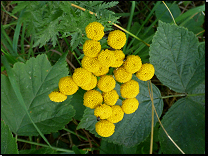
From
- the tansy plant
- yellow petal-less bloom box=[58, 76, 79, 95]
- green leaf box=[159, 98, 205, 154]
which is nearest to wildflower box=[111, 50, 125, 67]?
the tansy plant

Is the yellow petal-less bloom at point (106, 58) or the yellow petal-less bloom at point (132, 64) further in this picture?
the yellow petal-less bloom at point (132, 64)

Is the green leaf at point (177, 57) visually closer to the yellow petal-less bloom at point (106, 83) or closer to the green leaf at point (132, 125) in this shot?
the green leaf at point (132, 125)

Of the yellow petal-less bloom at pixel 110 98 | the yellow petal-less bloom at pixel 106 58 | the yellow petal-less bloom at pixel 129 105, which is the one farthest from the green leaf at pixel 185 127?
the yellow petal-less bloom at pixel 106 58

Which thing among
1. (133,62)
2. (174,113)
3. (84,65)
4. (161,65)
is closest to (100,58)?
(84,65)

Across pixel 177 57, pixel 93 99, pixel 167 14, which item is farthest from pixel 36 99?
pixel 167 14

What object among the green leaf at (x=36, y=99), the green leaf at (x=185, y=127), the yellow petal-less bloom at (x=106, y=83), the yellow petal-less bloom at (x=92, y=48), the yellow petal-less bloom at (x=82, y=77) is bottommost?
the green leaf at (x=185, y=127)

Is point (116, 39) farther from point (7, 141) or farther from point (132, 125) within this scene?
point (7, 141)

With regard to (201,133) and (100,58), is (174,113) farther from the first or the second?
(100,58)
